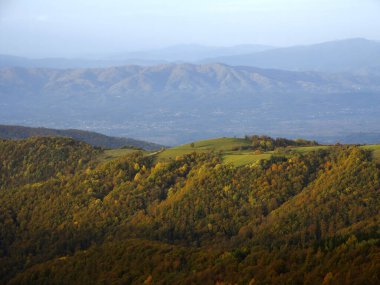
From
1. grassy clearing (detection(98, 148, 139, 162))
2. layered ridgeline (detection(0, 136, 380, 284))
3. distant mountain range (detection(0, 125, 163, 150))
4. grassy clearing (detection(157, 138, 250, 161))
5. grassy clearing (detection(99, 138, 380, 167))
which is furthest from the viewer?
distant mountain range (detection(0, 125, 163, 150))

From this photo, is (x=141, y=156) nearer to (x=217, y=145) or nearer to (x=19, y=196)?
(x=217, y=145)

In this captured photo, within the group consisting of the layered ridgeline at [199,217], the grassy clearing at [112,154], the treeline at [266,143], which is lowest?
the layered ridgeline at [199,217]

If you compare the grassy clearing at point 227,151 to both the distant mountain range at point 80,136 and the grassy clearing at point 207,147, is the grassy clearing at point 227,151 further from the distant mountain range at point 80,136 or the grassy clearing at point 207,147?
the distant mountain range at point 80,136

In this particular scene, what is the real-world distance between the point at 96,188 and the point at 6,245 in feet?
41.8

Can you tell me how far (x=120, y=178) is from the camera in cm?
6744

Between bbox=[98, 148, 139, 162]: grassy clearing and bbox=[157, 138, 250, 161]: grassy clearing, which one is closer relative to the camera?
bbox=[157, 138, 250, 161]: grassy clearing

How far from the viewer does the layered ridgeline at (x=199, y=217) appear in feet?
97.8

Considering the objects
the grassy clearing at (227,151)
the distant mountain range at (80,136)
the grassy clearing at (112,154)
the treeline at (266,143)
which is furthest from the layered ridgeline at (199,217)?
the distant mountain range at (80,136)

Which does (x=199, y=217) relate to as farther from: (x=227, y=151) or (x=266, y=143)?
(x=266, y=143)

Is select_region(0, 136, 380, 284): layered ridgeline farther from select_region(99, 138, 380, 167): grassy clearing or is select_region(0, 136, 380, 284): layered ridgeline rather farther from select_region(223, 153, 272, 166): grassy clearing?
select_region(223, 153, 272, 166): grassy clearing

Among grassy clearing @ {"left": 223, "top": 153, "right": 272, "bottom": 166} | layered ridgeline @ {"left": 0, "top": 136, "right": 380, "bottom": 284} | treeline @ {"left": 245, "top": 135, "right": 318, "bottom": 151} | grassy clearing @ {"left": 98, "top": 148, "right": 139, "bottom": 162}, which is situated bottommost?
layered ridgeline @ {"left": 0, "top": 136, "right": 380, "bottom": 284}

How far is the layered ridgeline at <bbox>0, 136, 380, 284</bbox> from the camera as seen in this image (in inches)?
1174

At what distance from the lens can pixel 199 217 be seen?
176 ft

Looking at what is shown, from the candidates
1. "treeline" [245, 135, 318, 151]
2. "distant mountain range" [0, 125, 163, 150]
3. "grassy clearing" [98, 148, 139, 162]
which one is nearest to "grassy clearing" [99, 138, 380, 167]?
"grassy clearing" [98, 148, 139, 162]
